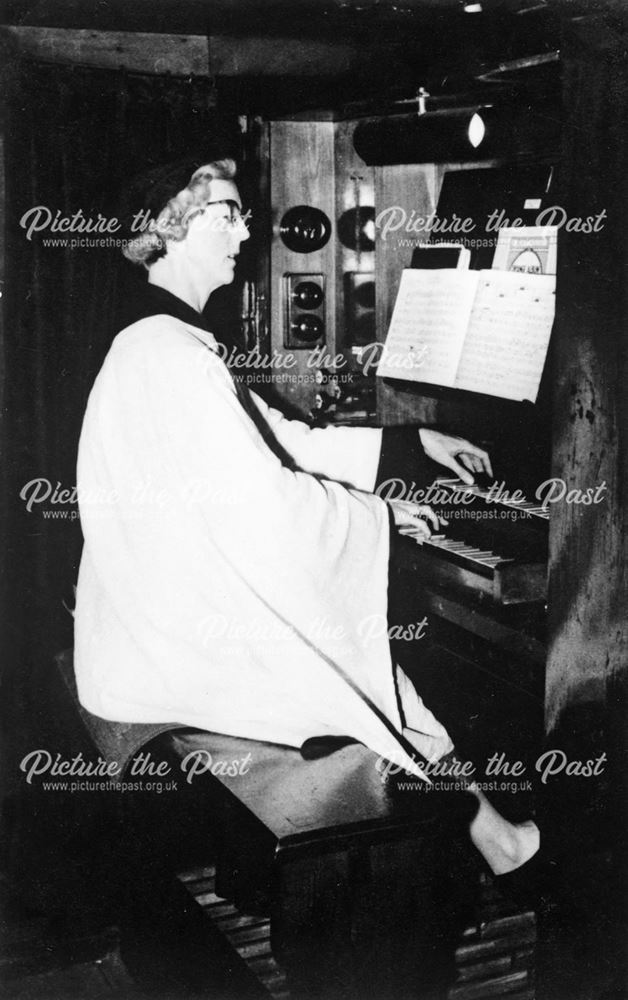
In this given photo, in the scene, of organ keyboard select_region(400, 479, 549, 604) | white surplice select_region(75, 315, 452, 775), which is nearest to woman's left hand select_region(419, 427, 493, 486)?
organ keyboard select_region(400, 479, 549, 604)

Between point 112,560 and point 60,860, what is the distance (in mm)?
1070

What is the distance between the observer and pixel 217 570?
2.35 meters

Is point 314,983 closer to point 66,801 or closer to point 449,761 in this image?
point 449,761

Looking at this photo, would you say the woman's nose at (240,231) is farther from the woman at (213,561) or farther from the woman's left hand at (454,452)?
the woman's left hand at (454,452)

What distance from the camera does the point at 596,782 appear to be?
2.19m

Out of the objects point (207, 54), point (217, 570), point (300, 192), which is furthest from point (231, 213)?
point (300, 192)

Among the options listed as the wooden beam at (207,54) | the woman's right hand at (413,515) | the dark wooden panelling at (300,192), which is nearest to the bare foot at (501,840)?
the woman's right hand at (413,515)

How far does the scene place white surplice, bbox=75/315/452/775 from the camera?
7.54ft

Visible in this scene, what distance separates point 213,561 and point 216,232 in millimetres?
922

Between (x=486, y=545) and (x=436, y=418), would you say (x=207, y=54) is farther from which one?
(x=486, y=545)

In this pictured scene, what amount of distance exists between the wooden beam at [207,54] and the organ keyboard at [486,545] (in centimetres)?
183

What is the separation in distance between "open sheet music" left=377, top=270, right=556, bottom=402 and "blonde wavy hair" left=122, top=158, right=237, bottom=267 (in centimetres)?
94

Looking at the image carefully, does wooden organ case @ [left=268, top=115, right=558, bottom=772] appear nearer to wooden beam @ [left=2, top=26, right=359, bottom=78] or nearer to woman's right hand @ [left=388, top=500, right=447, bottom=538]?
woman's right hand @ [left=388, top=500, right=447, bottom=538]

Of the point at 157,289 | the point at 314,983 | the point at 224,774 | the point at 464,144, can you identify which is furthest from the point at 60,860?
the point at 464,144
